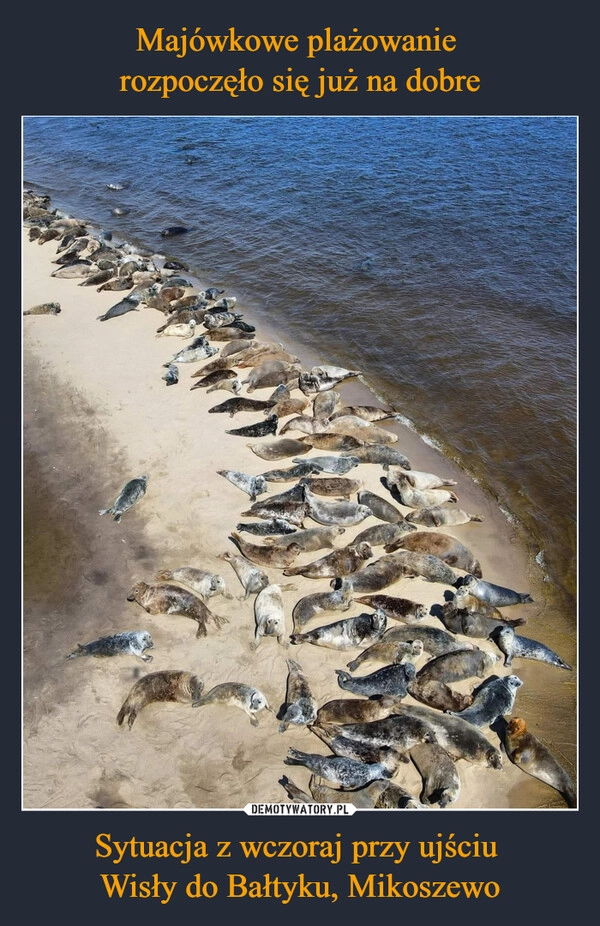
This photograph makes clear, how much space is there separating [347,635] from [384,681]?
769mm

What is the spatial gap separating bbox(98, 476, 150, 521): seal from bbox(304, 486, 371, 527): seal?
2857 millimetres

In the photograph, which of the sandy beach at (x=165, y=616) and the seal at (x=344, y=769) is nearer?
the seal at (x=344, y=769)

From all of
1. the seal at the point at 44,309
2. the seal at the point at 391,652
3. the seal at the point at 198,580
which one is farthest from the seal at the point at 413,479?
the seal at the point at 44,309

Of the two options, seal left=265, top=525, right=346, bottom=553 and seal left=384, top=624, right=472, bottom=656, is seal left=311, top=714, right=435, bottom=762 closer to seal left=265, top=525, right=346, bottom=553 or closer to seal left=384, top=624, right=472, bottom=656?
seal left=384, top=624, right=472, bottom=656

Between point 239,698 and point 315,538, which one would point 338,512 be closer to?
point 315,538

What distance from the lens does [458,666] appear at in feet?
25.2

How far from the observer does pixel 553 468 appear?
11.5 m

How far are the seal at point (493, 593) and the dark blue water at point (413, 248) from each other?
0.81 m

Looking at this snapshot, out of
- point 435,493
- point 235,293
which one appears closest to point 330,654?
point 435,493

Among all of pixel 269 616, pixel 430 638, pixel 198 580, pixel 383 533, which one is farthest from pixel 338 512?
pixel 430 638

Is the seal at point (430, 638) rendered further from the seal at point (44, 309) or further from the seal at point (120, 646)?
the seal at point (44, 309)

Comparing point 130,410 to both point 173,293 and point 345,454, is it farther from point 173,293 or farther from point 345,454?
point 173,293

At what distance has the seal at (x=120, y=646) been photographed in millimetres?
7918

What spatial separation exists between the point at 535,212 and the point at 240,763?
20808 millimetres
